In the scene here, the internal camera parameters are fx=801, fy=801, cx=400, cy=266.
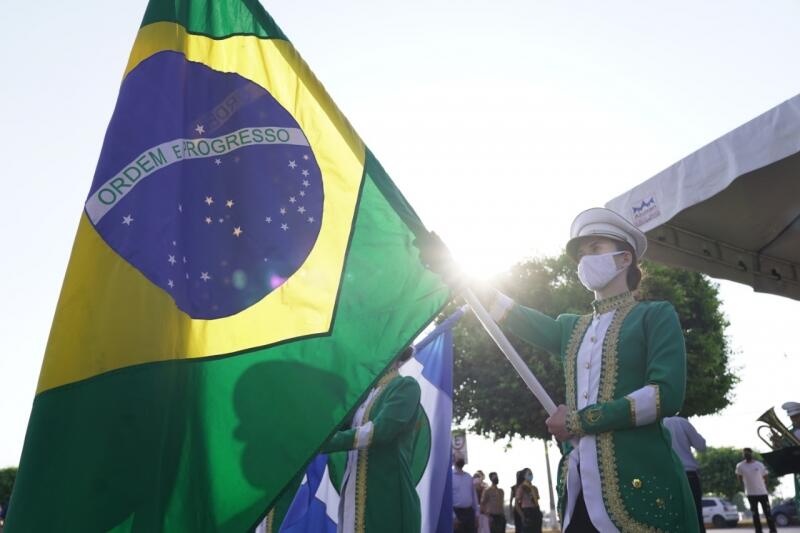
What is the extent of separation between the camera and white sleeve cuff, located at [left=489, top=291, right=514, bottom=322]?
13.0 ft

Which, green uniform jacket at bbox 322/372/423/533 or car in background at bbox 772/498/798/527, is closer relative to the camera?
green uniform jacket at bbox 322/372/423/533

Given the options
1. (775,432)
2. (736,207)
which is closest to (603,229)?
(736,207)

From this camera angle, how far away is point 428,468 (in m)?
6.79

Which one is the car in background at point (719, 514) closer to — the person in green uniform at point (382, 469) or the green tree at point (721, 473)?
the green tree at point (721, 473)

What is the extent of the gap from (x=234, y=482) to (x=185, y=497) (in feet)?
0.59

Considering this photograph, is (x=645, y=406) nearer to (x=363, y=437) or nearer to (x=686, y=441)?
(x=363, y=437)

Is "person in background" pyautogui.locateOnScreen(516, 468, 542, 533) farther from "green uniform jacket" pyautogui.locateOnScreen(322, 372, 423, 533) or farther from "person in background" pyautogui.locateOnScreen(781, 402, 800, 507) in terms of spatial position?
"green uniform jacket" pyautogui.locateOnScreen(322, 372, 423, 533)

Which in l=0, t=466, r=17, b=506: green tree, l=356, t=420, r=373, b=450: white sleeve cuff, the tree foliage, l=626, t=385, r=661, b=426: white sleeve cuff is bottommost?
l=626, t=385, r=661, b=426: white sleeve cuff

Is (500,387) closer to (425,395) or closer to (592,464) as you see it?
(425,395)

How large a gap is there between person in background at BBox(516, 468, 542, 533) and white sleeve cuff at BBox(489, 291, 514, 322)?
1320 centimetres

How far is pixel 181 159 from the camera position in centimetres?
342

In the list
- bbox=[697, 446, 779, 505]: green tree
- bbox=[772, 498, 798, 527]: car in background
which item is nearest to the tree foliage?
bbox=[772, 498, 798, 527]: car in background

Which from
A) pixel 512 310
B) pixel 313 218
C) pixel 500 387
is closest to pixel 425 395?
pixel 512 310

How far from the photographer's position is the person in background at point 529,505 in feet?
53.5
